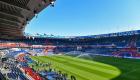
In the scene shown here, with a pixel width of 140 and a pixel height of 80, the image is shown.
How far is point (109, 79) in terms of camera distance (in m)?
31.0

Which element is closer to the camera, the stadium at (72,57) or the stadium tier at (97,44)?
the stadium at (72,57)

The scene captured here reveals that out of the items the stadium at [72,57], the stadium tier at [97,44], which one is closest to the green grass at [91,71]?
the stadium at [72,57]

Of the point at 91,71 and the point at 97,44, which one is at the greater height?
the point at 97,44

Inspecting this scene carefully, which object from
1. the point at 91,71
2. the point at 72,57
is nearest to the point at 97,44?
the point at 72,57

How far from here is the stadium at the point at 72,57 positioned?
1341 inches

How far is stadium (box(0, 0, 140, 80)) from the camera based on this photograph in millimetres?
34062

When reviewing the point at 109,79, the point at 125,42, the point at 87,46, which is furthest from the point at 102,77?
the point at 87,46

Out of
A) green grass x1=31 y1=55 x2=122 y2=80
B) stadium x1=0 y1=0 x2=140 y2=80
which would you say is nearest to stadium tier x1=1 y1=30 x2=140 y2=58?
stadium x1=0 y1=0 x2=140 y2=80

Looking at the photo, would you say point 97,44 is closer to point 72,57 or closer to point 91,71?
point 72,57

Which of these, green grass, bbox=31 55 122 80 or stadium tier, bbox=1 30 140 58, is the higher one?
stadium tier, bbox=1 30 140 58

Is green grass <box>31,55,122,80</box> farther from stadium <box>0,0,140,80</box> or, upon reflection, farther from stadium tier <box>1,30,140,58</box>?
stadium tier <box>1,30,140,58</box>

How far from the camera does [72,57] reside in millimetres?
68000

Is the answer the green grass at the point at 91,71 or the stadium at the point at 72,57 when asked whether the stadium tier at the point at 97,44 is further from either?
the green grass at the point at 91,71

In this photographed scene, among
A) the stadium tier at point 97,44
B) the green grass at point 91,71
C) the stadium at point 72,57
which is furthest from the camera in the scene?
the stadium tier at point 97,44
